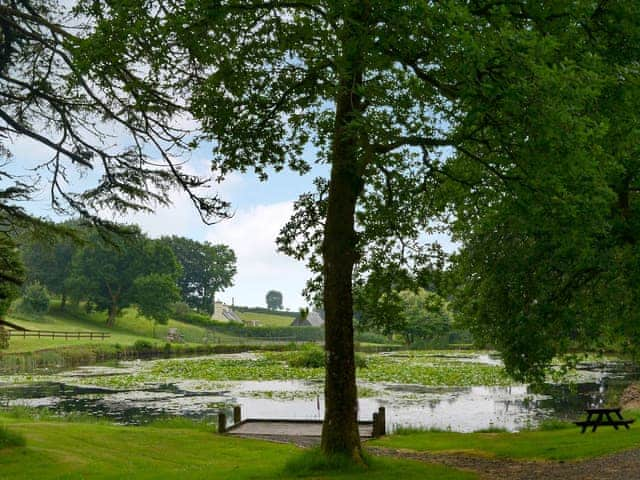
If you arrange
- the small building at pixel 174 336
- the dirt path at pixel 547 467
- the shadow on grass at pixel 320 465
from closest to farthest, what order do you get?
the dirt path at pixel 547 467, the shadow on grass at pixel 320 465, the small building at pixel 174 336

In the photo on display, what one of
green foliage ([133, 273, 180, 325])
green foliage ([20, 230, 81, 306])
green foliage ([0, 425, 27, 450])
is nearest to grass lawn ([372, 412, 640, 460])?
green foliage ([0, 425, 27, 450])

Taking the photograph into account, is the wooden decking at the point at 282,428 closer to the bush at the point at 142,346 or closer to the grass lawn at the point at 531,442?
the grass lawn at the point at 531,442

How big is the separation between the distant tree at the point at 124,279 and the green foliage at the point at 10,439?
6570 cm

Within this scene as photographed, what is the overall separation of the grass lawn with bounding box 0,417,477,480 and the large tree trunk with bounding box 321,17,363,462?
786mm

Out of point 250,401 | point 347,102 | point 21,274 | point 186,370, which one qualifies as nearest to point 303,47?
point 347,102

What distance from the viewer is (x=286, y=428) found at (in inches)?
800

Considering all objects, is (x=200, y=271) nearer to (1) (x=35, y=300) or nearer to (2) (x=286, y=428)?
(1) (x=35, y=300)

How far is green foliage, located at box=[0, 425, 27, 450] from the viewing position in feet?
47.8

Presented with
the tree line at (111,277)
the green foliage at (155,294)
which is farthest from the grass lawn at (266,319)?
the green foliage at (155,294)

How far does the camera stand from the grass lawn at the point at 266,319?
407 feet

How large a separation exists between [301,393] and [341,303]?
65.3 feet

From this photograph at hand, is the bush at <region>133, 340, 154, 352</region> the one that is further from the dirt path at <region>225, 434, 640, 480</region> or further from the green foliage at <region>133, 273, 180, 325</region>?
the dirt path at <region>225, 434, 640, 480</region>

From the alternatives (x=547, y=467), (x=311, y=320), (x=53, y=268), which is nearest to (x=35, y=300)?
(x=53, y=268)

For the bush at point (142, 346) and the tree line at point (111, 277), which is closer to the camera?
the bush at point (142, 346)
